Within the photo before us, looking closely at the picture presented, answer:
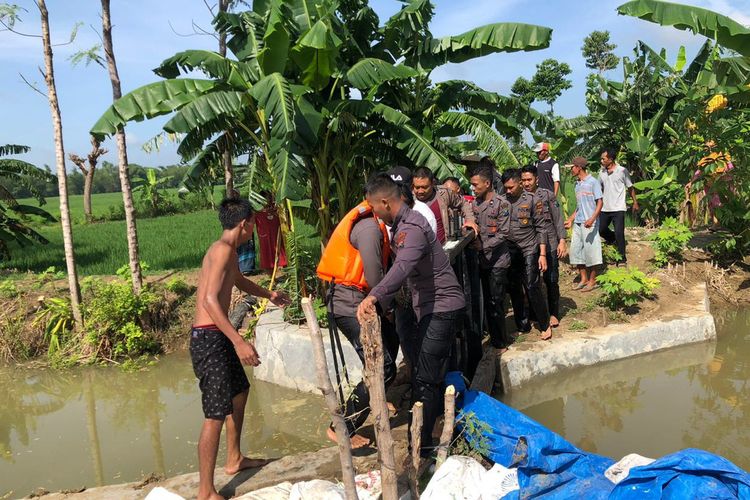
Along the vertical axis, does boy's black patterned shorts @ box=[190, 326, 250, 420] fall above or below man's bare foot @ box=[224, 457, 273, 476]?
above

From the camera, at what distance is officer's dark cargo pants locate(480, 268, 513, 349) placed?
17.6ft

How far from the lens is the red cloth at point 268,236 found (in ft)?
27.3

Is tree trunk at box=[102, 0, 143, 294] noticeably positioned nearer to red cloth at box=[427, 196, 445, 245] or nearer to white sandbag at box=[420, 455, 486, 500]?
red cloth at box=[427, 196, 445, 245]

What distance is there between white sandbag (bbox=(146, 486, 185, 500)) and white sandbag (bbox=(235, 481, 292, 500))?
331 mm

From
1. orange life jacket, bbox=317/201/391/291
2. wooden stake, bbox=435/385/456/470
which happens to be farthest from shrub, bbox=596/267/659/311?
wooden stake, bbox=435/385/456/470

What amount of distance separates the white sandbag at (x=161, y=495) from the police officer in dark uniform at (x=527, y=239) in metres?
3.73

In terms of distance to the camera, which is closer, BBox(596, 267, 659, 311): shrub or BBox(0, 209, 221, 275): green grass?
BBox(596, 267, 659, 311): shrub

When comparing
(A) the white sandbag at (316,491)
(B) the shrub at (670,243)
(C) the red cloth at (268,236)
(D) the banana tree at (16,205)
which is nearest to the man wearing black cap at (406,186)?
(A) the white sandbag at (316,491)

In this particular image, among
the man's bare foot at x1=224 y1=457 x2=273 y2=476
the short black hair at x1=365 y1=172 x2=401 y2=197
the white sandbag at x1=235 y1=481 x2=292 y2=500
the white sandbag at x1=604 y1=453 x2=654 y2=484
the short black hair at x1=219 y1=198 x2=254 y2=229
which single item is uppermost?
the short black hair at x1=365 y1=172 x2=401 y2=197

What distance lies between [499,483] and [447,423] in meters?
0.44

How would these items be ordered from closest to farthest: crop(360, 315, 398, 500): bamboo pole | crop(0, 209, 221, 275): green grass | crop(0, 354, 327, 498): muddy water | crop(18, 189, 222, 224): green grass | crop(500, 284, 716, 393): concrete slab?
1. crop(360, 315, 398, 500): bamboo pole
2. crop(0, 354, 327, 498): muddy water
3. crop(500, 284, 716, 393): concrete slab
4. crop(0, 209, 221, 275): green grass
5. crop(18, 189, 222, 224): green grass

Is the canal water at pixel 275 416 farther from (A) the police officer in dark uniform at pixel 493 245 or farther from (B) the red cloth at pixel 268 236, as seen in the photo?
(B) the red cloth at pixel 268 236

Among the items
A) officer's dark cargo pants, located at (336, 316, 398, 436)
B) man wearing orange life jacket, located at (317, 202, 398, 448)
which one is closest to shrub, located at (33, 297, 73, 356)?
officer's dark cargo pants, located at (336, 316, 398, 436)

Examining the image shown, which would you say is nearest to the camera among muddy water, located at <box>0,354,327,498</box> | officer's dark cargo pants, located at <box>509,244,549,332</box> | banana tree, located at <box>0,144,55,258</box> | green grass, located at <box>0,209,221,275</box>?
muddy water, located at <box>0,354,327,498</box>
